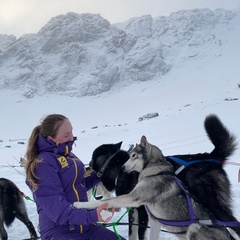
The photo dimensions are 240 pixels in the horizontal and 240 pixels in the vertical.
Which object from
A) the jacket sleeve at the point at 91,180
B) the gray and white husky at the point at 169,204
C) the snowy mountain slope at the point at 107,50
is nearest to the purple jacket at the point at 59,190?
the gray and white husky at the point at 169,204

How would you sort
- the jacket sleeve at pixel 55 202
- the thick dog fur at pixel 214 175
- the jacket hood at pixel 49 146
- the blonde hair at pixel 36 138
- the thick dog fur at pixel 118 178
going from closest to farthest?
the jacket sleeve at pixel 55 202 < the blonde hair at pixel 36 138 < the jacket hood at pixel 49 146 < the thick dog fur at pixel 214 175 < the thick dog fur at pixel 118 178

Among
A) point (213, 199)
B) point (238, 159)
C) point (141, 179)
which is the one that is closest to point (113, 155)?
point (141, 179)

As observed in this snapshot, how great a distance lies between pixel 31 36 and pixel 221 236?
412ft

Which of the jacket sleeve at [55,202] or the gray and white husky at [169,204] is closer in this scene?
A: the jacket sleeve at [55,202]

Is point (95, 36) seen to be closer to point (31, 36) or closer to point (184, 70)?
point (31, 36)

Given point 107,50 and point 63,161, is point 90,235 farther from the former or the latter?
point 107,50

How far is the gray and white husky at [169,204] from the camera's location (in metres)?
2.69

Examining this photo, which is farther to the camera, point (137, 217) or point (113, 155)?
point (113, 155)

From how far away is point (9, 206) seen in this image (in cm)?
420

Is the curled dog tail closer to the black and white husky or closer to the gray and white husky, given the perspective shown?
the black and white husky

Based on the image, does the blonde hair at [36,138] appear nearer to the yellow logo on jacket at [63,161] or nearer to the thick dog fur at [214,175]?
the yellow logo on jacket at [63,161]

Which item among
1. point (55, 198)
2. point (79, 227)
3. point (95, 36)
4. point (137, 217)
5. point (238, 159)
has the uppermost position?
point (95, 36)

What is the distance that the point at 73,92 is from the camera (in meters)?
90.5

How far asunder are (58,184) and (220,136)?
1923 millimetres
